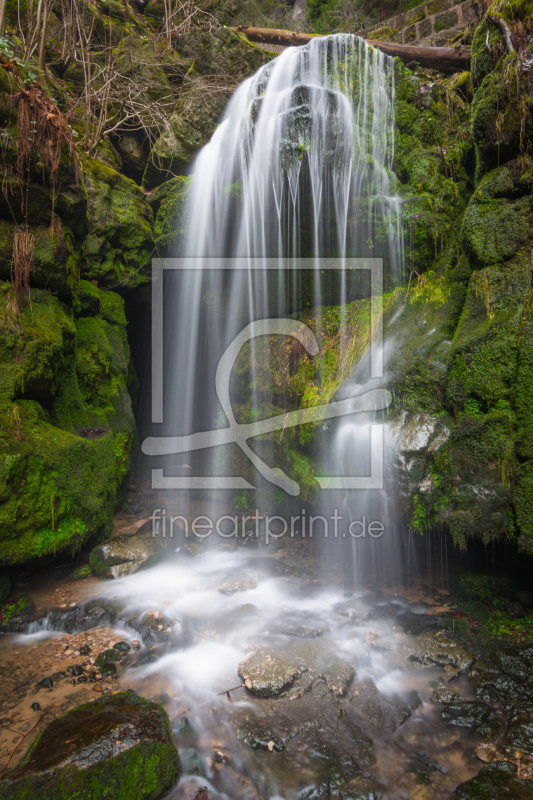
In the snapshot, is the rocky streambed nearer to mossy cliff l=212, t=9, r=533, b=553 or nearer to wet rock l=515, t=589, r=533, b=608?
wet rock l=515, t=589, r=533, b=608

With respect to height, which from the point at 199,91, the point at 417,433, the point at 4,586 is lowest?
the point at 4,586

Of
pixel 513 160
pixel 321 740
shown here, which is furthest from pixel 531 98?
pixel 321 740

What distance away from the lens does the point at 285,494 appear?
24.6 ft

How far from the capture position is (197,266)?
27.5 ft

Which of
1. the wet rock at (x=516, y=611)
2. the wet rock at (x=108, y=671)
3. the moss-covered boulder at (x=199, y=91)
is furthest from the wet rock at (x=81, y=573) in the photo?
the moss-covered boulder at (x=199, y=91)

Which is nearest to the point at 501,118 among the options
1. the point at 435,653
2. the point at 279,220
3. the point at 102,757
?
the point at 279,220

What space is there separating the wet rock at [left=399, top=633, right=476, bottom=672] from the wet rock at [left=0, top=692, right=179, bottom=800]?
248cm

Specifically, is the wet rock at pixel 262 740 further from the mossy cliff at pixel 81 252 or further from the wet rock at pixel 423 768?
the mossy cliff at pixel 81 252

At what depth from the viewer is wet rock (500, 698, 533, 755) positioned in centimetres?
304

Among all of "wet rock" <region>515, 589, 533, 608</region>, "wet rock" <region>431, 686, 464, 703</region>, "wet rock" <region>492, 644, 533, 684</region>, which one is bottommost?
"wet rock" <region>431, 686, 464, 703</region>

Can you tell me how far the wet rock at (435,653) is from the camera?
3992mm

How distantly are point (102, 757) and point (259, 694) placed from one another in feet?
A: 4.98
